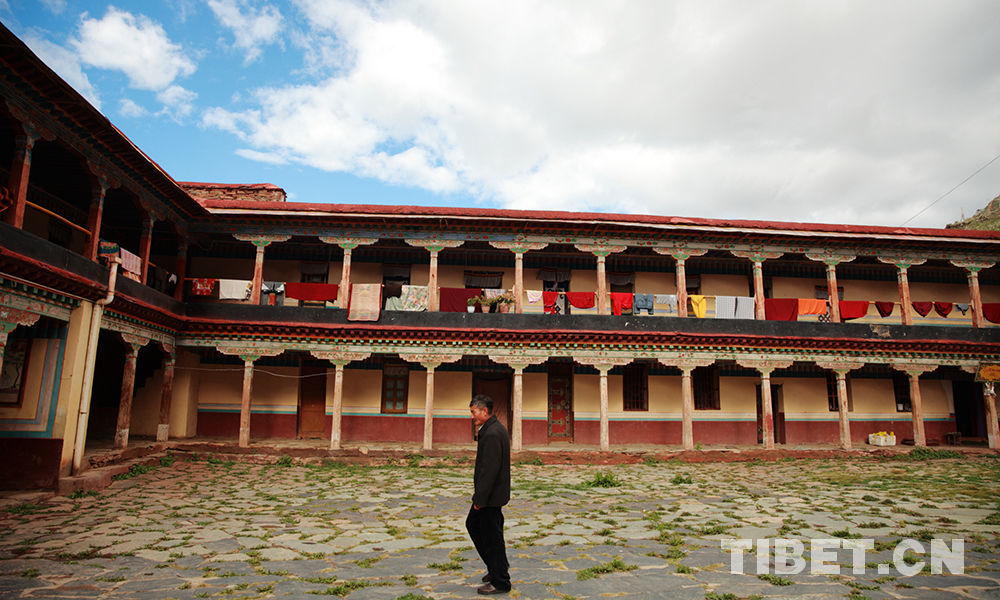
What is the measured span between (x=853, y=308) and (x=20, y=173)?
807 inches

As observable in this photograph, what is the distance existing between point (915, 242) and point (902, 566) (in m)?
14.9

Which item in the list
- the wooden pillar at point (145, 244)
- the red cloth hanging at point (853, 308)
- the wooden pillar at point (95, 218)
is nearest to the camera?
the wooden pillar at point (95, 218)

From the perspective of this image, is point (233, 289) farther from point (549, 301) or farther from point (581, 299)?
point (581, 299)

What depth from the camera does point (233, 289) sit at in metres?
16.3

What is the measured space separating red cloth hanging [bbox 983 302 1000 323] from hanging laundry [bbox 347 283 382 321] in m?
18.6

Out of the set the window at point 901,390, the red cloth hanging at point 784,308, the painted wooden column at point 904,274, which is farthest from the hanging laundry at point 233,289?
the window at point 901,390

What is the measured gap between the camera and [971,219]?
123 feet

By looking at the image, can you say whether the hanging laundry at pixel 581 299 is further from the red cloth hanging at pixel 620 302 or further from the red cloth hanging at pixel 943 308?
the red cloth hanging at pixel 943 308

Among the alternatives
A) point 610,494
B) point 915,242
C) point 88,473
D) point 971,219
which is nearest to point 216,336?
point 88,473

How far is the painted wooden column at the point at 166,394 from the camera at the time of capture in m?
15.0

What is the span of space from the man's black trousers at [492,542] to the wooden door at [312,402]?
1364 centimetres

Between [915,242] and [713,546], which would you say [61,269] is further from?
[915,242]

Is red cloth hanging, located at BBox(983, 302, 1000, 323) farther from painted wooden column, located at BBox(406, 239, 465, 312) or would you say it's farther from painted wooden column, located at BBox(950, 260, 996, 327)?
painted wooden column, located at BBox(406, 239, 465, 312)

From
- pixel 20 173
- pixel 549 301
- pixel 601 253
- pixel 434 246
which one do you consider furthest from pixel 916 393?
pixel 20 173
